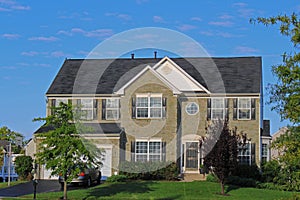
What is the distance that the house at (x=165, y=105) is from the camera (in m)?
35.4

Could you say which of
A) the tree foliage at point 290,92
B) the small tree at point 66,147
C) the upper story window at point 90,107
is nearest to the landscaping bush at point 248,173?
the upper story window at point 90,107

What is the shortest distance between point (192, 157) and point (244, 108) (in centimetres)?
487

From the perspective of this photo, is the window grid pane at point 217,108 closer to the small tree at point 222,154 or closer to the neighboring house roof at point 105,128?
the neighboring house roof at point 105,128

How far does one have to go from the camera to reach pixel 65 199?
2381 centimetres

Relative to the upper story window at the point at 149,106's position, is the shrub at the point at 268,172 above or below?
below

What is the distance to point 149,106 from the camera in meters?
35.7

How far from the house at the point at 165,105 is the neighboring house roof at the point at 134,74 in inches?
2.8

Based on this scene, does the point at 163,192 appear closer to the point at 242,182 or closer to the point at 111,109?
the point at 242,182

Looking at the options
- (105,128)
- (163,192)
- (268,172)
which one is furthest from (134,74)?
(163,192)

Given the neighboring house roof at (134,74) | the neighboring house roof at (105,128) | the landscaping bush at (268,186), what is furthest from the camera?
the neighboring house roof at (134,74)

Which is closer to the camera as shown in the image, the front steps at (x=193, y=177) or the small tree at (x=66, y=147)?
the small tree at (x=66, y=147)

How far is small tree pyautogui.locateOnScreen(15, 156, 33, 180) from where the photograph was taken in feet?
113

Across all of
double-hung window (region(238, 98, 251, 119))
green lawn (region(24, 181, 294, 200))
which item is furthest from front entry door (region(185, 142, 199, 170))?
green lawn (region(24, 181, 294, 200))

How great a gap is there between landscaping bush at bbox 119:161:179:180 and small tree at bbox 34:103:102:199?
30.9ft
